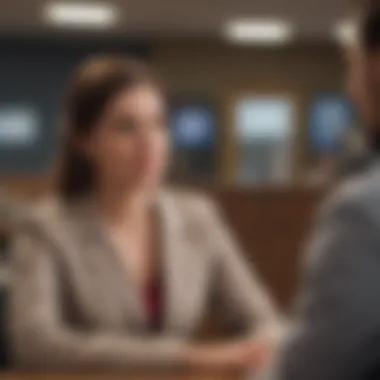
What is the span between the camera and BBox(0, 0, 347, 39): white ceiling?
5891 mm

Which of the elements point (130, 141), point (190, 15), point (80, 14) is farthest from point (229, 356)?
point (80, 14)

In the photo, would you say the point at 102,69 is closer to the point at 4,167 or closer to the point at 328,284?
the point at 328,284

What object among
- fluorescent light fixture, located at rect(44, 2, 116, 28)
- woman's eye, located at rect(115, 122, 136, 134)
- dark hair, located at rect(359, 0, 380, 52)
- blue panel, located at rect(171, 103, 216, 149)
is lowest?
blue panel, located at rect(171, 103, 216, 149)

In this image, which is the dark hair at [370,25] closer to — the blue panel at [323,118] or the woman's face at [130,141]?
the woman's face at [130,141]

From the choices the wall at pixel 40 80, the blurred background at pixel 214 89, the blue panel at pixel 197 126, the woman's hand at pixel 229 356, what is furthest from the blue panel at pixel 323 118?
the woman's hand at pixel 229 356

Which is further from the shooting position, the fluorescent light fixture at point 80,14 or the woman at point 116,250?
the fluorescent light fixture at point 80,14

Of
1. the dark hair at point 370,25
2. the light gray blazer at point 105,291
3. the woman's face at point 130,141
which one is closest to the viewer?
the dark hair at point 370,25

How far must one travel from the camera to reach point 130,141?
166 centimetres

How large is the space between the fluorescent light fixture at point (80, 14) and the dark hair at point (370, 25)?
5.09 meters

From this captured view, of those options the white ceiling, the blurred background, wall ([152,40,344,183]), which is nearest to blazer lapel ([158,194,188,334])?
the white ceiling

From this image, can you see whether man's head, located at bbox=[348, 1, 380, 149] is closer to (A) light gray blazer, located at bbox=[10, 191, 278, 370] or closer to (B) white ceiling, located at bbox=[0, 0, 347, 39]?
(A) light gray blazer, located at bbox=[10, 191, 278, 370]

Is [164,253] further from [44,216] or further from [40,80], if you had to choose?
[40,80]

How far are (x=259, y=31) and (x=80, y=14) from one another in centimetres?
129

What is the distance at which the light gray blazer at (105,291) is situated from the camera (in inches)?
61.0
